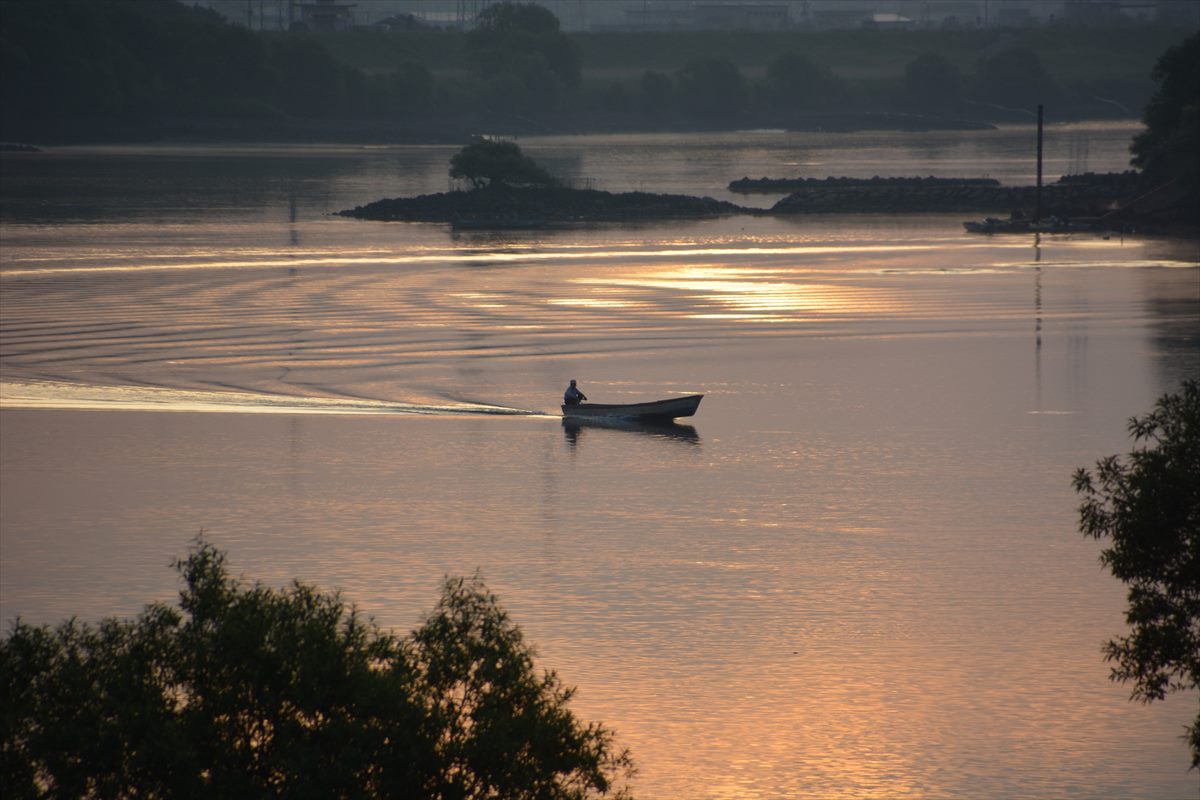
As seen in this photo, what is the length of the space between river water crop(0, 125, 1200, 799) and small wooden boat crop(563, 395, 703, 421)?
1.52 ft

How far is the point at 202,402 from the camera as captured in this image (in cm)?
4197

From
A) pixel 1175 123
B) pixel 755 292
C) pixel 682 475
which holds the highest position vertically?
pixel 1175 123

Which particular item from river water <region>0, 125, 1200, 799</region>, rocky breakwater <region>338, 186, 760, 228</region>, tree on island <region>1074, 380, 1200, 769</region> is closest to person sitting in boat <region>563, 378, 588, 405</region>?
river water <region>0, 125, 1200, 799</region>

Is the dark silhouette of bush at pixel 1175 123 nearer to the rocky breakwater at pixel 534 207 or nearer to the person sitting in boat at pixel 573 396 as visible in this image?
the rocky breakwater at pixel 534 207

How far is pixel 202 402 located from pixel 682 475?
1357 centimetres

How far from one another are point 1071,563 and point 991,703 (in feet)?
22.5

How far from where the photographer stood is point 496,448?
37469mm

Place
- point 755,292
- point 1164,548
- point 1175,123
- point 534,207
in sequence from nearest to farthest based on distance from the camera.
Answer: point 1164,548
point 755,292
point 1175,123
point 534,207

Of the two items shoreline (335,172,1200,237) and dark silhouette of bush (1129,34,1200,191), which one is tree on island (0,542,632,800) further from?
dark silhouette of bush (1129,34,1200,191)

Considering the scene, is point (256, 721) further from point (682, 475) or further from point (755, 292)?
point (755, 292)

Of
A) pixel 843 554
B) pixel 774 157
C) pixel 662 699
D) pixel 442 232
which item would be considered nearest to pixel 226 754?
pixel 662 699

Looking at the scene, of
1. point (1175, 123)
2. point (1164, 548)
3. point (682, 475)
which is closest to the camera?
point (1164, 548)

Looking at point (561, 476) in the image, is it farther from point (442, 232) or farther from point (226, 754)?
point (442, 232)

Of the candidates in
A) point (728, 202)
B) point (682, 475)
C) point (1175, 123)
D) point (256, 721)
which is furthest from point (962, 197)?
point (256, 721)
